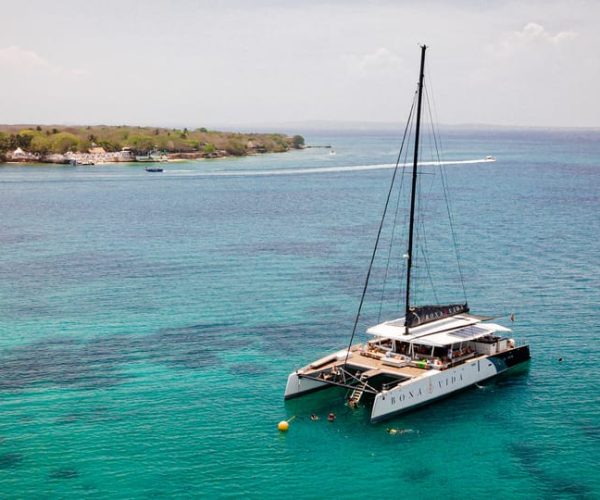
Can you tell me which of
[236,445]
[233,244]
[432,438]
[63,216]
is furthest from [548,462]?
[63,216]

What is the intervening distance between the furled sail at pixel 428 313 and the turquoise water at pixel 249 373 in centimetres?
642

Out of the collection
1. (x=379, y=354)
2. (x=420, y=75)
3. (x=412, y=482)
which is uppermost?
(x=420, y=75)

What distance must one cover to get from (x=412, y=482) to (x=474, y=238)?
242 feet

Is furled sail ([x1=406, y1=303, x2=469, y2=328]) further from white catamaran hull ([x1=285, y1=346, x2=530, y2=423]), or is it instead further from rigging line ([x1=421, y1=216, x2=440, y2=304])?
→ rigging line ([x1=421, y1=216, x2=440, y2=304])

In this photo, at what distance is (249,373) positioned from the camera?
182ft

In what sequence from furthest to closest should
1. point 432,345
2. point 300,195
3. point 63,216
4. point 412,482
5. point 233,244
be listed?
point 300,195
point 63,216
point 233,244
point 432,345
point 412,482

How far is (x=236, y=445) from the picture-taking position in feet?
146

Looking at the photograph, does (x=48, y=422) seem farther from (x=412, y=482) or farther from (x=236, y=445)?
(x=412, y=482)

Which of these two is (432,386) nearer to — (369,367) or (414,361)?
(414,361)

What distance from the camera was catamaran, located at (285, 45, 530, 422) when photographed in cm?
4975

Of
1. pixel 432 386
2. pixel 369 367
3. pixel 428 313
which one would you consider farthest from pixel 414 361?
pixel 428 313

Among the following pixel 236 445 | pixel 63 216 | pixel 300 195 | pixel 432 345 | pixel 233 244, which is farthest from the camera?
pixel 300 195

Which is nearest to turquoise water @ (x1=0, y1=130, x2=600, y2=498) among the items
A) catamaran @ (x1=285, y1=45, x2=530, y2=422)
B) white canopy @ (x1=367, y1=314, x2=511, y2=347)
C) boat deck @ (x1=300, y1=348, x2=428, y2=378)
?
catamaran @ (x1=285, y1=45, x2=530, y2=422)

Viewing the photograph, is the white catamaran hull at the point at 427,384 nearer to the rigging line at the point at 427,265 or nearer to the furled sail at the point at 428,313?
the furled sail at the point at 428,313
